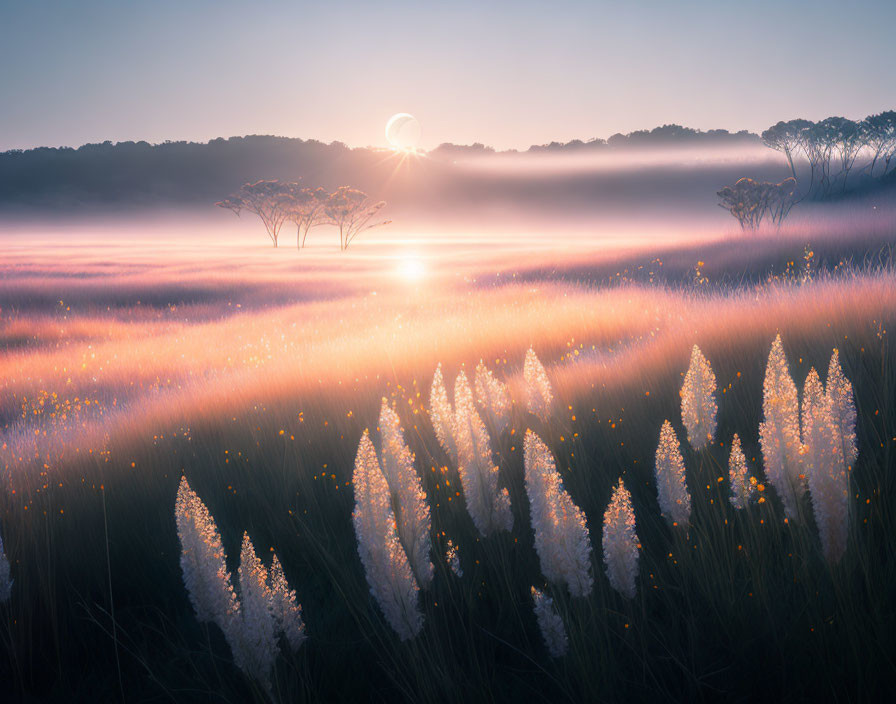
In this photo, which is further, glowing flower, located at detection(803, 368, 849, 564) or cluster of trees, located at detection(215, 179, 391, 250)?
cluster of trees, located at detection(215, 179, 391, 250)

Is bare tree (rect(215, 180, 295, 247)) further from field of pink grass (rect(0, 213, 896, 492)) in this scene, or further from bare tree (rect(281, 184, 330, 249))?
field of pink grass (rect(0, 213, 896, 492))

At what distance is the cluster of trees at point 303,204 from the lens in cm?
5353

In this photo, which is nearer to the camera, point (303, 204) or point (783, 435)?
point (783, 435)

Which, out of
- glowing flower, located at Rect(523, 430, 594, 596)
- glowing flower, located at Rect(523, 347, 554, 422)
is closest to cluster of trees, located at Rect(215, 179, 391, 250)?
glowing flower, located at Rect(523, 347, 554, 422)

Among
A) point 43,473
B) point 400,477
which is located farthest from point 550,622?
point 43,473

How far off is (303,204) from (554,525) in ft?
187

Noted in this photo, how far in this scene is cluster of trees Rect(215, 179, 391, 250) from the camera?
53531 millimetres

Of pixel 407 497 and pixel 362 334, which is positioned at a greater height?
pixel 407 497

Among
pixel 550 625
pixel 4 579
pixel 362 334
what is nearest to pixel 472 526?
pixel 550 625

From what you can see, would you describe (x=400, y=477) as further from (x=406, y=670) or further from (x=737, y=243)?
(x=737, y=243)

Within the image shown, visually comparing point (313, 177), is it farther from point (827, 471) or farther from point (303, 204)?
point (827, 471)

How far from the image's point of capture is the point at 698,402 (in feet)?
4.80

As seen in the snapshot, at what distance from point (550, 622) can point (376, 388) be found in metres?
3.22

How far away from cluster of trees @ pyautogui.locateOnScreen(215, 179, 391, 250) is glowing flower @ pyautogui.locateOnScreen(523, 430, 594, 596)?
53.2m
